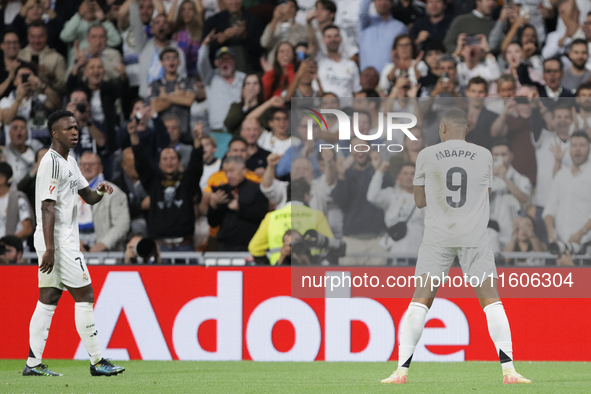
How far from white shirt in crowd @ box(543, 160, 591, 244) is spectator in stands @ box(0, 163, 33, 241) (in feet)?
21.2

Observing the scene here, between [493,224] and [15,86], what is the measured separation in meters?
7.27

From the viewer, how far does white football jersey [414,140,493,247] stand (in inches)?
201

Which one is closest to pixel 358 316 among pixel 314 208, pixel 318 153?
pixel 314 208

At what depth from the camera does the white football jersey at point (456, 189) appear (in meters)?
5.12

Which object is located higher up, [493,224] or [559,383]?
[493,224]

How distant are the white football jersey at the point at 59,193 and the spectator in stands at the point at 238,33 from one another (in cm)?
541

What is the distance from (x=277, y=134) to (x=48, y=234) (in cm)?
494

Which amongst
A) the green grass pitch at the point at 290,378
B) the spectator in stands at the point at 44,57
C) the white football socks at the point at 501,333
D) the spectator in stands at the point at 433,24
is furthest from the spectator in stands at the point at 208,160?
the white football socks at the point at 501,333

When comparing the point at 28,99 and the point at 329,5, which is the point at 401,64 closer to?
the point at 329,5

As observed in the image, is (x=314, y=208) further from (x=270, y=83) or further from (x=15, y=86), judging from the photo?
(x=15, y=86)

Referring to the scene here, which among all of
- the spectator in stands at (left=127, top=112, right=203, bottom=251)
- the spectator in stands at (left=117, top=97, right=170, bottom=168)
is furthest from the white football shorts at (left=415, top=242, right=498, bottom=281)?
the spectator in stands at (left=117, top=97, right=170, bottom=168)

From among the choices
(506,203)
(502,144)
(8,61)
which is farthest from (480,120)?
(8,61)

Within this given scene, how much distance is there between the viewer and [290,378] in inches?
234

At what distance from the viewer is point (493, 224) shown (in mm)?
8211
